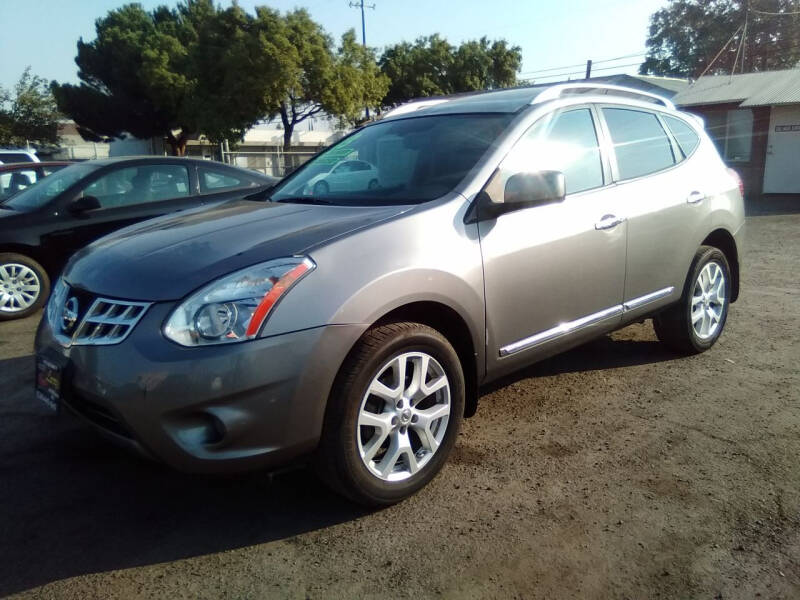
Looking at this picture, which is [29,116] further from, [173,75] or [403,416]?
[403,416]

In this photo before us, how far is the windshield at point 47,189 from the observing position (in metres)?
6.60

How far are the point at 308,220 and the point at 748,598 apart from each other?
7.42 ft

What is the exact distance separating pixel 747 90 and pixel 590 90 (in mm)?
19261

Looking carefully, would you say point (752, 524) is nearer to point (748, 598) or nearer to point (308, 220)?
point (748, 598)

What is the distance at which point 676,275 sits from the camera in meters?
4.39

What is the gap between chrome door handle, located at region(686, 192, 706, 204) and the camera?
4.44m

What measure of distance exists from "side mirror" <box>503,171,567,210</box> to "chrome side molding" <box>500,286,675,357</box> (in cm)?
70

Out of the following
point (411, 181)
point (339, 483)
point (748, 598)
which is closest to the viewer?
point (748, 598)

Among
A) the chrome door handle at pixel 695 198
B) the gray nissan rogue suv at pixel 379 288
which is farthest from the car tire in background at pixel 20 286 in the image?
the chrome door handle at pixel 695 198

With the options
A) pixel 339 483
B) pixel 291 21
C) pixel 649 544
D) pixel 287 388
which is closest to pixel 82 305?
pixel 287 388

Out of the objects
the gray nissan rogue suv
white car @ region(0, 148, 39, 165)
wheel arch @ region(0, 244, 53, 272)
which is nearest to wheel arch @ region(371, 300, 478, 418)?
the gray nissan rogue suv

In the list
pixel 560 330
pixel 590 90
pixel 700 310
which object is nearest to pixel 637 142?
pixel 590 90

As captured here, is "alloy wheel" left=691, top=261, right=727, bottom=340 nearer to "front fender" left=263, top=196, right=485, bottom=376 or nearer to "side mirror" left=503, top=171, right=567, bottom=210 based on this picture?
"side mirror" left=503, top=171, right=567, bottom=210

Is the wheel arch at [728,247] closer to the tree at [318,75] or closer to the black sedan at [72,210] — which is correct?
the black sedan at [72,210]
